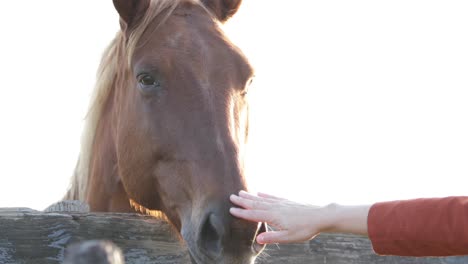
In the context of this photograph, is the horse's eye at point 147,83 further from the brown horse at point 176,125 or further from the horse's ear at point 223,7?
the horse's ear at point 223,7

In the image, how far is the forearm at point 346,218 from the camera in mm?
2264

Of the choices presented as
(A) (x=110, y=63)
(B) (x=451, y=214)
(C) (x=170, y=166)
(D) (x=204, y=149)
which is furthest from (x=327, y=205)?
(A) (x=110, y=63)

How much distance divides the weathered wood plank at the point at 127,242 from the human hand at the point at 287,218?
2.36 ft

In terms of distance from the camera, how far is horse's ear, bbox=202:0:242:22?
14.0ft

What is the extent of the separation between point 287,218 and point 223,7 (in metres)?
2.26

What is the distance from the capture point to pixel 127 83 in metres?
4.04

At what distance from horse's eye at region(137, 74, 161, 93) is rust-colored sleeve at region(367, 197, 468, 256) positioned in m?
1.76

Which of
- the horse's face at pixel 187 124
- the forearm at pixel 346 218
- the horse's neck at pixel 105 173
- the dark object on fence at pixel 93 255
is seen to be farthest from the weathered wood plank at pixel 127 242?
the dark object on fence at pixel 93 255

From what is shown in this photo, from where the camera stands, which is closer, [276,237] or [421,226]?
[421,226]

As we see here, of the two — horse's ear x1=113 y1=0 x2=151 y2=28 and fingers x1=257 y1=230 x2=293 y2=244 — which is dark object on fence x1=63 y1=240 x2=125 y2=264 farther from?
horse's ear x1=113 y1=0 x2=151 y2=28

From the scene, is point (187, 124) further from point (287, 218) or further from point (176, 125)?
point (287, 218)

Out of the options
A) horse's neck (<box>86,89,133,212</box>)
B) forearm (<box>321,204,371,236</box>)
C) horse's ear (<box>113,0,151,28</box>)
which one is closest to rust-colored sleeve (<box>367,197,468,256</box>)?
forearm (<box>321,204,371,236</box>)

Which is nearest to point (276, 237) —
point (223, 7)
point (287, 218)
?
point (287, 218)

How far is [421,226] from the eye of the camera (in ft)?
6.95
